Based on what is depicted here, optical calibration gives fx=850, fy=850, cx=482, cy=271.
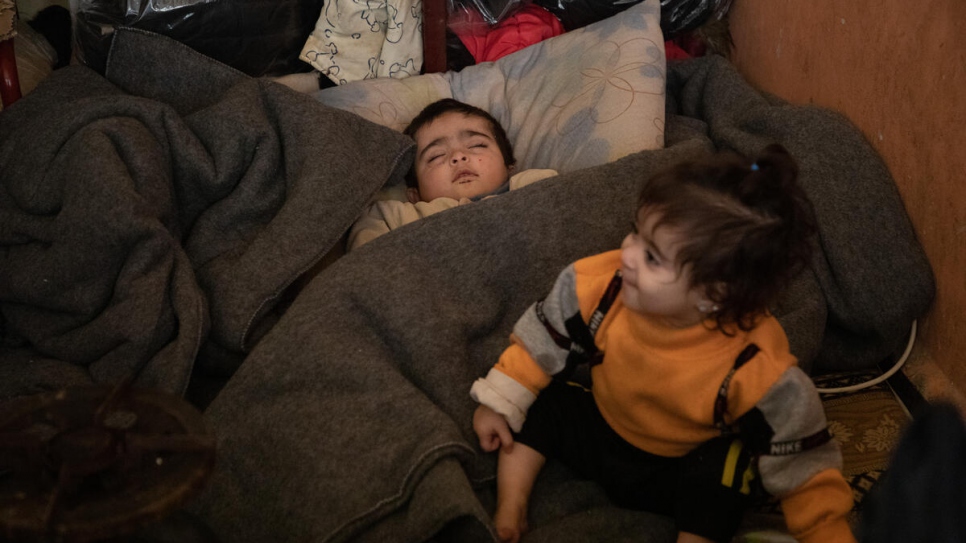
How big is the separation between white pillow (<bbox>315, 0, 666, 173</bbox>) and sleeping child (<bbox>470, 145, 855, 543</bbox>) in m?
0.58

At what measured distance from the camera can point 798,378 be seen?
0.98 metres

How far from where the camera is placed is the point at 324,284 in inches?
48.4

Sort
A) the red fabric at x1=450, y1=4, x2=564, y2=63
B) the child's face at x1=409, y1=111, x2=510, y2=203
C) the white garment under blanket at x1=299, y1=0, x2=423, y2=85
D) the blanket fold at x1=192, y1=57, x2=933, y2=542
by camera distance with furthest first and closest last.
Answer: the red fabric at x1=450, y1=4, x2=564, y2=63 → the white garment under blanket at x1=299, y1=0, x2=423, y2=85 → the child's face at x1=409, y1=111, x2=510, y2=203 → the blanket fold at x1=192, y1=57, x2=933, y2=542

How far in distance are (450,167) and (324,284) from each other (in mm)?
480

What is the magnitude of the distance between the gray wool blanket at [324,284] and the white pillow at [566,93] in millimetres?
172

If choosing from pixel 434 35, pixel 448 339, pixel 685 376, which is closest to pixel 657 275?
pixel 685 376

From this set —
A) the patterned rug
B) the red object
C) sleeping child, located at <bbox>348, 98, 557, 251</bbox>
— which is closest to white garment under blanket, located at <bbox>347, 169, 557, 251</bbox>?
sleeping child, located at <bbox>348, 98, 557, 251</bbox>

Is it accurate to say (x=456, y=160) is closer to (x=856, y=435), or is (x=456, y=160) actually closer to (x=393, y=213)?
(x=393, y=213)

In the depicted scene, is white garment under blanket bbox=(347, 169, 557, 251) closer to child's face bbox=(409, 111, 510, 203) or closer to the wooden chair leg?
child's face bbox=(409, 111, 510, 203)

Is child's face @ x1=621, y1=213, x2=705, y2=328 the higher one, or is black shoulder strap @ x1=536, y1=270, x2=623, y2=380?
child's face @ x1=621, y1=213, x2=705, y2=328

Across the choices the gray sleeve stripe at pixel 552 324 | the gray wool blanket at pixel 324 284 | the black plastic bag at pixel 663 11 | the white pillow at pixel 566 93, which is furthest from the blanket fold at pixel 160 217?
the black plastic bag at pixel 663 11

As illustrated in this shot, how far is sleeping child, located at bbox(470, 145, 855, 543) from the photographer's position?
3.01ft

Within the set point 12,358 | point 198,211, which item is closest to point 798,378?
point 198,211

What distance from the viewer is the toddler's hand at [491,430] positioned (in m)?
1.13
